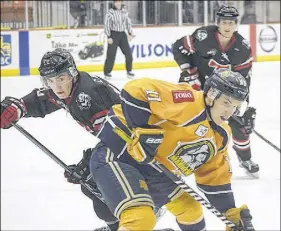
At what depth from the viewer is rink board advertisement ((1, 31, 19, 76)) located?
846cm

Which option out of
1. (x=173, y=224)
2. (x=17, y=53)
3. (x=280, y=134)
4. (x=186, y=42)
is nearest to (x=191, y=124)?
(x=173, y=224)

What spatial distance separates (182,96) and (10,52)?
22.0 feet

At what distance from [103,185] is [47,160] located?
2.43 meters

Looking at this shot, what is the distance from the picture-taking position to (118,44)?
8.10 meters

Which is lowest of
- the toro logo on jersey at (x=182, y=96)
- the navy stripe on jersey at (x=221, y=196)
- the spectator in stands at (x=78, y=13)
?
the navy stripe on jersey at (x=221, y=196)

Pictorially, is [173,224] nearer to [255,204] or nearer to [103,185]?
[255,204]

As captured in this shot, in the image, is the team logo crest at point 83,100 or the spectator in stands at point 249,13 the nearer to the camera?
the team logo crest at point 83,100

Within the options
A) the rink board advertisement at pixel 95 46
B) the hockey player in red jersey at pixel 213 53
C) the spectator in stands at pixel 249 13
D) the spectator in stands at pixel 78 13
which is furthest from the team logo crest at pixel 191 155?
the spectator in stands at pixel 249 13

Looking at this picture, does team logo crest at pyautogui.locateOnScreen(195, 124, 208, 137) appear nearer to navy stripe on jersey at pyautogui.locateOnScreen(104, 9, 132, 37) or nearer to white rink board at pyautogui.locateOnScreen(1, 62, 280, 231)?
white rink board at pyautogui.locateOnScreen(1, 62, 280, 231)

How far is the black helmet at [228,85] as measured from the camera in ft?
6.81

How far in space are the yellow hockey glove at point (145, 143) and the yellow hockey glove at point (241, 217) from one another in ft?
1.22

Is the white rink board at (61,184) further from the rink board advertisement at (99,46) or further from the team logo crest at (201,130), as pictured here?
the rink board advertisement at (99,46)

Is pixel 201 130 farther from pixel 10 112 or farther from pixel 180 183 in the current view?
pixel 10 112

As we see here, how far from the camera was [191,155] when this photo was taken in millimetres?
2186
